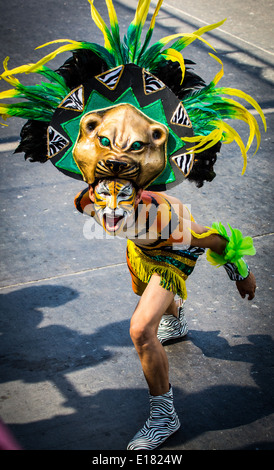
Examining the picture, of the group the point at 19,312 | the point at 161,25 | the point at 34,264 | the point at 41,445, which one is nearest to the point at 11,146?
the point at 34,264

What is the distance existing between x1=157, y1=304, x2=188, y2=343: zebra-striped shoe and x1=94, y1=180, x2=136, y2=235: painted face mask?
1176 millimetres

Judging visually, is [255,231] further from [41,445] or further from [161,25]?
[161,25]

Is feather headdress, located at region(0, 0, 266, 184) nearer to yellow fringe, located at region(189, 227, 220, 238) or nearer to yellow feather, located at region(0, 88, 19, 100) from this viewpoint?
yellow feather, located at region(0, 88, 19, 100)

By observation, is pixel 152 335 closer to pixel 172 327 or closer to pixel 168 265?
pixel 168 265

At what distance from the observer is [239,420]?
9.93 feet

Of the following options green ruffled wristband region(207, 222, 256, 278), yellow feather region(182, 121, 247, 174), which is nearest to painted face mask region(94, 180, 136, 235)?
yellow feather region(182, 121, 247, 174)

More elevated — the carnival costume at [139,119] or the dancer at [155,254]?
the carnival costume at [139,119]

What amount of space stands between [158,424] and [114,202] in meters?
1.22

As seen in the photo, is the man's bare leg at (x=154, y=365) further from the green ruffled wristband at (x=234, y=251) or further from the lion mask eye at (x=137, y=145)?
the lion mask eye at (x=137, y=145)

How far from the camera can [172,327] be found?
140 inches

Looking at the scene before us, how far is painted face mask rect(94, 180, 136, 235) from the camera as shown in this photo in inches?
99.0

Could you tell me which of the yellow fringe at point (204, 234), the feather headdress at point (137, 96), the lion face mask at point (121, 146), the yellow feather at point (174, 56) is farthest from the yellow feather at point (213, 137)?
the yellow fringe at point (204, 234)

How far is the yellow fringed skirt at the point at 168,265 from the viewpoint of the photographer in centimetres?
288

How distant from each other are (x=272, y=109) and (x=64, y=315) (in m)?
4.30
